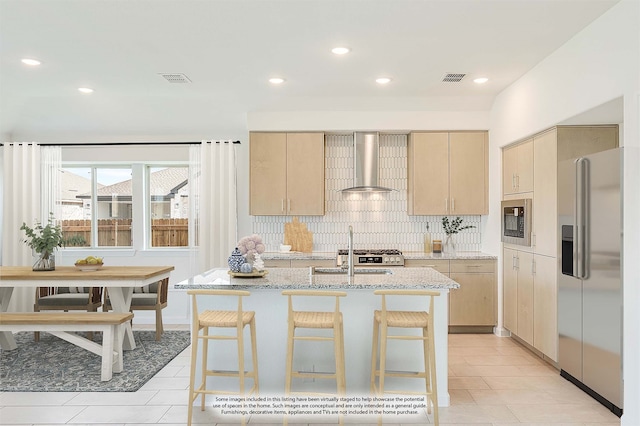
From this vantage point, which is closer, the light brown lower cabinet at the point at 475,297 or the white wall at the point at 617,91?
the white wall at the point at 617,91

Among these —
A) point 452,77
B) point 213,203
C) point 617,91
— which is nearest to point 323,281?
point 617,91

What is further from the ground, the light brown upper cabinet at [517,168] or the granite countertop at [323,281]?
the light brown upper cabinet at [517,168]

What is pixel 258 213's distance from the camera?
5805mm

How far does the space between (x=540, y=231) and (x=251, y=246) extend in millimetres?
2703

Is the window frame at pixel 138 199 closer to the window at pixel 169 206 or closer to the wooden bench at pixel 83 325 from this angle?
the window at pixel 169 206

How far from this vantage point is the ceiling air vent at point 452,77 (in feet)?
15.2

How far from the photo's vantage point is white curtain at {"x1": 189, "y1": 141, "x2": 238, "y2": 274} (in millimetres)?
6141

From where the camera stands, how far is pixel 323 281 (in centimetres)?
330

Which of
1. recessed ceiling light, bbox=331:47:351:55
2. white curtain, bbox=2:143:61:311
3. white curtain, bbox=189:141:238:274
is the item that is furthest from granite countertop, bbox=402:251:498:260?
white curtain, bbox=2:143:61:311

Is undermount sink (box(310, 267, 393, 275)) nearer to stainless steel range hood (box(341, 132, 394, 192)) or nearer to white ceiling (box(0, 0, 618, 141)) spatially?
white ceiling (box(0, 0, 618, 141))

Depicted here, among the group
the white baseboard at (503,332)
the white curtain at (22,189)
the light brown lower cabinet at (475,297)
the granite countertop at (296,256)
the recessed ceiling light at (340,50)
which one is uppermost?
the recessed ceiling light at (340,50)

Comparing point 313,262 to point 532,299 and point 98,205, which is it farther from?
point 98,205

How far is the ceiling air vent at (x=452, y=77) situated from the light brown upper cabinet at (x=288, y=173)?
168cm

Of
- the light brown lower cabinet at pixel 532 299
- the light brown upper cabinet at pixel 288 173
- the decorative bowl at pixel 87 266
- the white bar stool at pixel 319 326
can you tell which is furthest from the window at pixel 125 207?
the light brown lower cabinet at pixel 532 299
